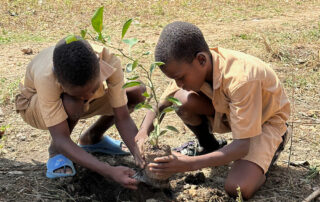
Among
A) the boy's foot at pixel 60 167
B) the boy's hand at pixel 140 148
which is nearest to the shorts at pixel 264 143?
the boy's hand at pixel 140 148

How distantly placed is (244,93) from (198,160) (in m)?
0.48


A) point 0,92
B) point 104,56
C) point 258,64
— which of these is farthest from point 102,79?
point 0,92

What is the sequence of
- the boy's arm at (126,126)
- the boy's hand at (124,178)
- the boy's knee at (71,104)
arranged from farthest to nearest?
the boy's arm at (126,126) → the boy's knee at (71,104) → the boy's hand at (124,178)

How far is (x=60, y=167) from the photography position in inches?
116

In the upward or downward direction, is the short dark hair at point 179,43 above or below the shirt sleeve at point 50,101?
above

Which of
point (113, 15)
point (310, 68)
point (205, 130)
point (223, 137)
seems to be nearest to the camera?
point (205, 130)

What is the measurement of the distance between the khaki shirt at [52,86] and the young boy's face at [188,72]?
43cm

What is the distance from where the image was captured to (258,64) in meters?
2.81

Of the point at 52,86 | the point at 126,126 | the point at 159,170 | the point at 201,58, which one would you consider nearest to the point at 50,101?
the point at 52,86

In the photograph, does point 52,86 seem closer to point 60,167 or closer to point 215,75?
point 60,167

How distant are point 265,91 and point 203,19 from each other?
4345 millimetres

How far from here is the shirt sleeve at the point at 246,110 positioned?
2.64m

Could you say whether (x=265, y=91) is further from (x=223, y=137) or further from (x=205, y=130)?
(x=223, y=137)

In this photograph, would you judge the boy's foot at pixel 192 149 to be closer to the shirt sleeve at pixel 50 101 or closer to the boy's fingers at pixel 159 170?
the boy's fingers at pixel 159 170
